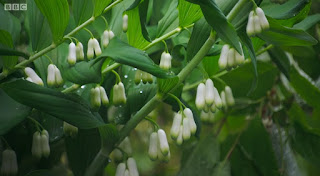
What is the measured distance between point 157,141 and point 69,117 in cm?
19

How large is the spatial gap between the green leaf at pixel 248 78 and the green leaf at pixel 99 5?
1.98ft

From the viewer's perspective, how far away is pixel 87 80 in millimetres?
826

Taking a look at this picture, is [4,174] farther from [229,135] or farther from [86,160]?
[229,135]

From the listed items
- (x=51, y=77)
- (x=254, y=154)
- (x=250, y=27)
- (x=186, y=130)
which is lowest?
(x=254, y=154)

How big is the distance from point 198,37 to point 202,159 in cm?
50

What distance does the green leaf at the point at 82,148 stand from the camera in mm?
1018

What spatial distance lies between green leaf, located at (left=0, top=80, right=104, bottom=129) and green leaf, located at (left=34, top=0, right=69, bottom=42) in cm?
13

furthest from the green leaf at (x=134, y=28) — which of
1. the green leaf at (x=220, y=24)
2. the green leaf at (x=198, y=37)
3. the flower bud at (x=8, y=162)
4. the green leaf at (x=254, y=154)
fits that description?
the green leaf at (x=254, y=154)

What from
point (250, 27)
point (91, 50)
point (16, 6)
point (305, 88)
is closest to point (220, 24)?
point (250, 27)

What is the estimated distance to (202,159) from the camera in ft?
4.35

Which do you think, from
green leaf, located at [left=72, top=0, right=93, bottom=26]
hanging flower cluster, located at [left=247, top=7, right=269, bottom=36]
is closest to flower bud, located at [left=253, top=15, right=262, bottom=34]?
hanging flower cluster, located at [left=247, top=7, right=269, bottom=36]

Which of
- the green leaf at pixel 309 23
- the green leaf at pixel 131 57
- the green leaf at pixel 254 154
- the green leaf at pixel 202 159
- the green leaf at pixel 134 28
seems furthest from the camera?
the green leaf at pixel 254 154

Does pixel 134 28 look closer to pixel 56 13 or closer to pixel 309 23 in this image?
pixel 56 13

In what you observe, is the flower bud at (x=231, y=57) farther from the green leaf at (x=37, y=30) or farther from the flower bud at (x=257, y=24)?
the green leaf at (x=37, y=30)
